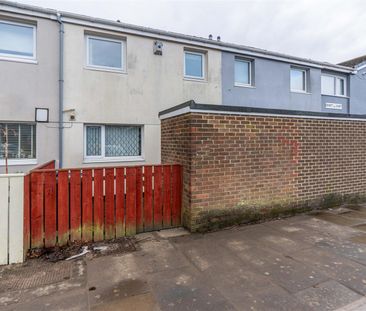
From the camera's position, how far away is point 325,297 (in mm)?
2549

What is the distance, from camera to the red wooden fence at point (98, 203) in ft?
11.9

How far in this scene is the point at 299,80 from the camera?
11.2 meters

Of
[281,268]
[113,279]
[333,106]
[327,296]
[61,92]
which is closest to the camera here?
[327,296]

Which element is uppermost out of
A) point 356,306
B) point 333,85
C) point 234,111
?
point 333,85

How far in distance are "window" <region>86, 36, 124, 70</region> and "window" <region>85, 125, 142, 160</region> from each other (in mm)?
1838

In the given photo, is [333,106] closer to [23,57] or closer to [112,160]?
[112,160]

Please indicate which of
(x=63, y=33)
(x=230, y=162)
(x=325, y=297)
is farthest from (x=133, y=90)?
(x=325, y=297)

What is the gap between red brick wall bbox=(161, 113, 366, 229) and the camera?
4480mm

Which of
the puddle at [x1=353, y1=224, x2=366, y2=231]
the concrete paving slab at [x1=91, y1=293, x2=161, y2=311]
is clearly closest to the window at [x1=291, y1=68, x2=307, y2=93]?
the puddle at [x1=353, y1=224, x2=366, y2=231]

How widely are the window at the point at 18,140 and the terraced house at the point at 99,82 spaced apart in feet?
0.07

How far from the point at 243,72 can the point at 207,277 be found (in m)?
→ 8.68

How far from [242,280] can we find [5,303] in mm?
2407

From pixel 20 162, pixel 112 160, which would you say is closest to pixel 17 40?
pixel 20 162

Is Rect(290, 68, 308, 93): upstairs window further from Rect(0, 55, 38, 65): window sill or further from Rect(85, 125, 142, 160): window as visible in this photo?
Rect(0, 55, 38, 65): window sill
